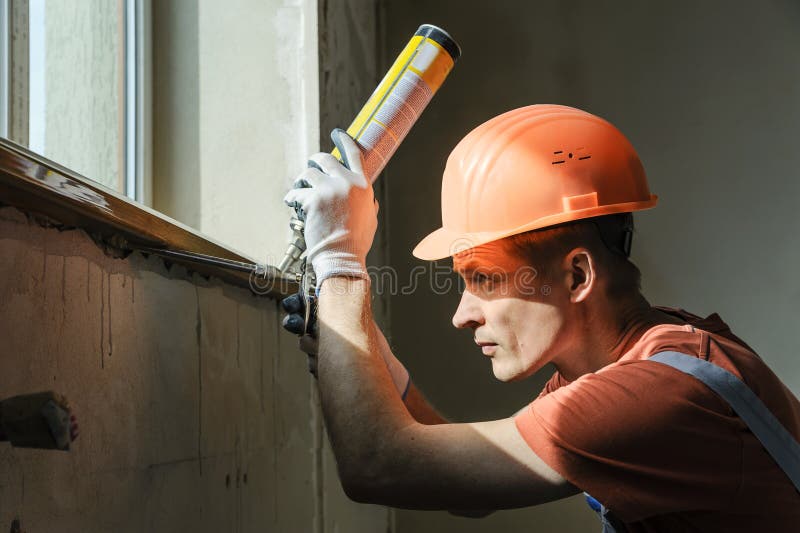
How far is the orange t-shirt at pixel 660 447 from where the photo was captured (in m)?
1.05

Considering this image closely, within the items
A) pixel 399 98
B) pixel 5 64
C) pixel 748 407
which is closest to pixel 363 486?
pixel 748 407

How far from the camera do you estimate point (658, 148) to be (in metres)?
3.39

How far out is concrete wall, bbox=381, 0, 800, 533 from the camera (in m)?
3.30

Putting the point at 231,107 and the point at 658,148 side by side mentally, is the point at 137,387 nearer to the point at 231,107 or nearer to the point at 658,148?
the point at 231,107

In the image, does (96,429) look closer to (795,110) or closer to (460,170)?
(460,170)

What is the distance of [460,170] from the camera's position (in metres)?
1.49

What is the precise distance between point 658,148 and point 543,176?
7.34ft

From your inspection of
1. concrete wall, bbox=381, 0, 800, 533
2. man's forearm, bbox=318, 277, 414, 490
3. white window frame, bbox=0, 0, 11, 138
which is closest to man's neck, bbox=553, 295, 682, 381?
man's forearm, bbox=318, 277, 414, 490

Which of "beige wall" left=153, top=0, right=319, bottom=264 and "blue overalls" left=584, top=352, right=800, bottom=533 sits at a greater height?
"beige wall" left=153, top=0, right=319, bottom=264

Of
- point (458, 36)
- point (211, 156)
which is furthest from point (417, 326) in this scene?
point (211, 156)

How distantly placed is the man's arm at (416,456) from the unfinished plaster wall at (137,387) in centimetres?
24

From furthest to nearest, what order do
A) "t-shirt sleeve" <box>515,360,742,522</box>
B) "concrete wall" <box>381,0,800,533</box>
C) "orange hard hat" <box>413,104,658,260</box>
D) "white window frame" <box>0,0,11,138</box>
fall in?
1. "concrete wall" <box>381,0,800,533</box>
2. "orange hard hat" <box>413,104,658,260</box>
3. "white window frame" <box>0,0,11,138</box>
4. "t-shirt sleeve" <box>515,360,742,522</box>

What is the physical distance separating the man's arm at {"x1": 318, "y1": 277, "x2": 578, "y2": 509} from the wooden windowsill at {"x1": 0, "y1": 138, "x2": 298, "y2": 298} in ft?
0.97

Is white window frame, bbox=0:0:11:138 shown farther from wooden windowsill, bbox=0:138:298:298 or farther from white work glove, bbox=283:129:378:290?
white work glove, bbox=283:129:378:290
